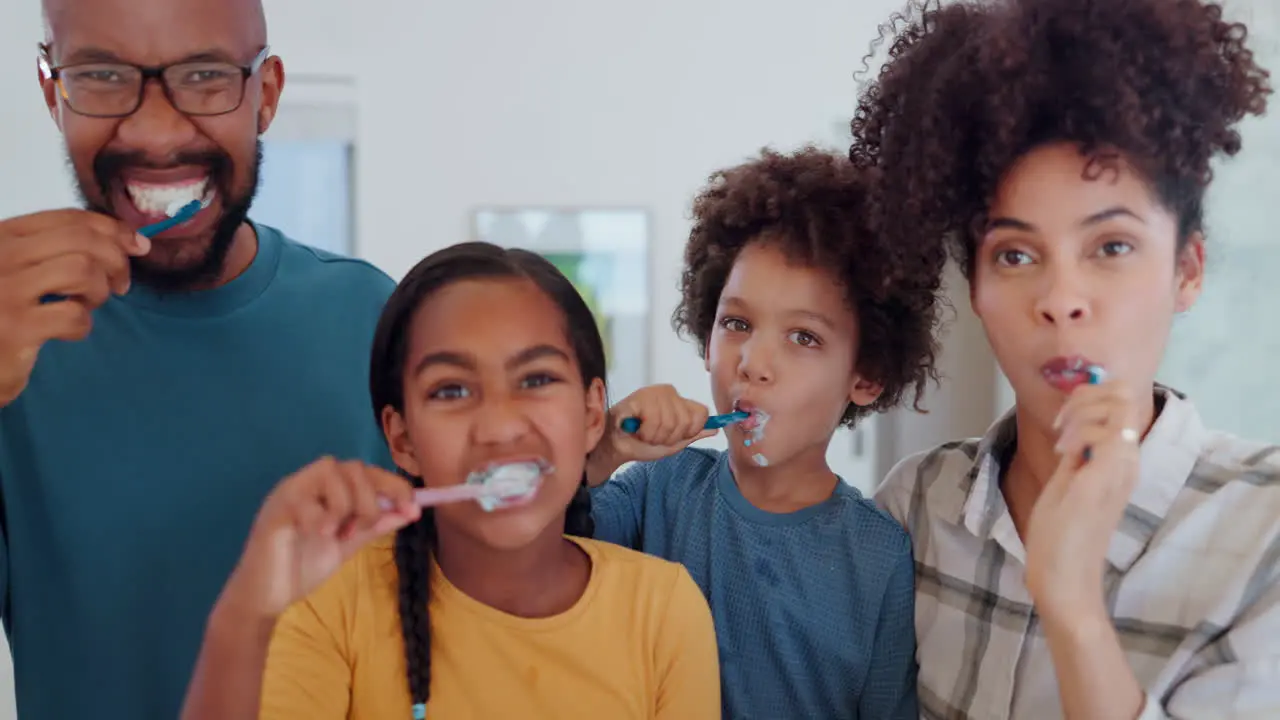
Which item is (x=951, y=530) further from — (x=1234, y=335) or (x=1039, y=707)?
(x=1234, y=335)

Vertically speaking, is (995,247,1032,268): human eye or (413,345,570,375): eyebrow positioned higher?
(995,247,1032,268): human eye

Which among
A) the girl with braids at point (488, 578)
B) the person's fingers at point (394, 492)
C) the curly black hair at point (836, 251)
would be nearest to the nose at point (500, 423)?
the girl with braids at point (488, 578)

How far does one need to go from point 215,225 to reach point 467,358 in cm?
36

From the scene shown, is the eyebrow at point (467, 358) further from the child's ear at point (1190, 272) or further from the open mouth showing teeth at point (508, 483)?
the child's ear at point (1190, 272)

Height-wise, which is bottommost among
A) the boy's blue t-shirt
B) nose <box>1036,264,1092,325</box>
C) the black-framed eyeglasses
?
the boy's blue t-shirt

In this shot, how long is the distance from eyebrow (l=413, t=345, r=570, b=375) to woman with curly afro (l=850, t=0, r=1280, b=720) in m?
0.41

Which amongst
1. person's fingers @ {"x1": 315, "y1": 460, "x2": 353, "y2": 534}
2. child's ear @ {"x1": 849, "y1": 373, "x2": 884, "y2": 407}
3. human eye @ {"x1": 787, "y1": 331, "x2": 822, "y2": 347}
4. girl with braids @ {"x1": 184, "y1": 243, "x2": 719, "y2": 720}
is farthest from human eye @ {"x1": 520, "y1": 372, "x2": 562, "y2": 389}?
child's ear @ {"x1": 849, "y1": 373, "x2": 884, "y2": 407}

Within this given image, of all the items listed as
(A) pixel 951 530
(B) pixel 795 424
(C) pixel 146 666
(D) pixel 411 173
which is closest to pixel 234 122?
(C) pixel 146 666

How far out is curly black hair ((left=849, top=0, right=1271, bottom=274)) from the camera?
95 cm

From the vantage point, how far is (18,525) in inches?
42.4

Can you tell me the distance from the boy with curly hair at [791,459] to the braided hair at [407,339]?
14 cm

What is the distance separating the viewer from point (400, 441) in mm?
991

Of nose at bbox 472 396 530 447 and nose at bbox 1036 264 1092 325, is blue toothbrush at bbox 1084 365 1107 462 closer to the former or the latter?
nose at bbox 1036 264 1092 325

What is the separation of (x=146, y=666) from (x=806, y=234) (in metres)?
0.85
